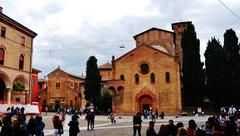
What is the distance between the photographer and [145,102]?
44156 millimetres

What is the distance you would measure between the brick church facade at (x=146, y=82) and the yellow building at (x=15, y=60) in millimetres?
13507

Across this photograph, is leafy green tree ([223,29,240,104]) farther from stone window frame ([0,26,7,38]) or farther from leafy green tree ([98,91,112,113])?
stone window frame ([0,26,7,38])

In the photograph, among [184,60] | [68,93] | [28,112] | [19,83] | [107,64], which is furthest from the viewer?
[107,64]

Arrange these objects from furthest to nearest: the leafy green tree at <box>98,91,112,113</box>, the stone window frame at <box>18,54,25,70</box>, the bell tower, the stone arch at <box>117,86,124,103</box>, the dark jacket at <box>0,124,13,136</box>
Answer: the bell tower → the leafy green tree at <box>98,91,112,113</box> → the stone arch at <box>117,86,124,103</box> → the stone window frame at <box>18,54,25,70</box> → the dark jacket at <box>0,124,13,136</box>

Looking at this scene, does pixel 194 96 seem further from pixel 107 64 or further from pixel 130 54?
pixel 107 64

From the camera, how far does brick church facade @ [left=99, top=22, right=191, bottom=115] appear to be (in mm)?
42875

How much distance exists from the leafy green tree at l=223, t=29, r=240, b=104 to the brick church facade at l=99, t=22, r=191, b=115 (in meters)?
7.34

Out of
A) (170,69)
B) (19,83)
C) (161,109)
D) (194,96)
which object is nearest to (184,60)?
(170,69)

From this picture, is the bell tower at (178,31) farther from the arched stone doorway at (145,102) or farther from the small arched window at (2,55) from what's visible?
the small arched window at (2,55)

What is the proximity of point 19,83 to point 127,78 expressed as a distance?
1692 centimetres

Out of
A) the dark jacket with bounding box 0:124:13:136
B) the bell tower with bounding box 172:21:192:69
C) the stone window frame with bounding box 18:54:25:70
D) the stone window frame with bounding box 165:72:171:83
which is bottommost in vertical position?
the dark jacket with bounding box 0:124:13:136

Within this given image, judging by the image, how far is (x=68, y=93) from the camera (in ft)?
201

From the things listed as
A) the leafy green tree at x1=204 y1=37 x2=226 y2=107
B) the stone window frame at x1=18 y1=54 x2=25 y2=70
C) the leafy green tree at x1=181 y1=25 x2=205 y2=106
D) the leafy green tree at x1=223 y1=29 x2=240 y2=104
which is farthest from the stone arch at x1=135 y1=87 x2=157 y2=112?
the stone window frame at x1=18 y1=54 x2=25 y2=70

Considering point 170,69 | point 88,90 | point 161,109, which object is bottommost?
point 161,109
